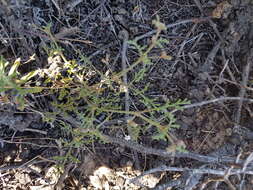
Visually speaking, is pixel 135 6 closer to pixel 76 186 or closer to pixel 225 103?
pixel 225 103

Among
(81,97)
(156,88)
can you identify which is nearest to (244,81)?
(156,88)

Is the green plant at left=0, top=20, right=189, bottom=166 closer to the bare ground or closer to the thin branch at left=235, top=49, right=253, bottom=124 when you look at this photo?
the bare ground

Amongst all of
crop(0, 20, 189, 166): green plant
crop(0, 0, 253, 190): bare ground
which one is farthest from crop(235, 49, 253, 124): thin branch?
crop(0, 20, 189, 166): green plant

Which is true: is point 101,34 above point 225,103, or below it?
above

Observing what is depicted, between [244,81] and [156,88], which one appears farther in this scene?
[156,88]

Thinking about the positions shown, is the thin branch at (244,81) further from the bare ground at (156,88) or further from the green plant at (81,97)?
the green plant at (81,97)

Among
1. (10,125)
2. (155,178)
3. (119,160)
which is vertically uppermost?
(10,125)

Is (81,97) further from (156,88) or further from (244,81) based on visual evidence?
(244,81)

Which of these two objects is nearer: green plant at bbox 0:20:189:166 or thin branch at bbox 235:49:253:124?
green plant at bbox 0:20:189:166

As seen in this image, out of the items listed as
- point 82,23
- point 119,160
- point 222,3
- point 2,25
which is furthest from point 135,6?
point 119,160

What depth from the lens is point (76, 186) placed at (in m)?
1.88

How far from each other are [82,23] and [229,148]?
112 cm

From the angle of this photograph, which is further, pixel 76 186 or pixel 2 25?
pixel 76 186

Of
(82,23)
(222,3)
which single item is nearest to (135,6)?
(82,23)
